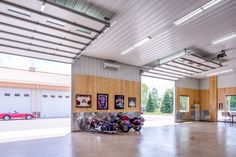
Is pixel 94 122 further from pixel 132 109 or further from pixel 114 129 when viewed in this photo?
pixel 132 109

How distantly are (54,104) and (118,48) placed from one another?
11.5m

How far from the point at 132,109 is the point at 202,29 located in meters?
6.35

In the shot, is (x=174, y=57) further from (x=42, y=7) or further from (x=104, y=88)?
(x=42, y=7)

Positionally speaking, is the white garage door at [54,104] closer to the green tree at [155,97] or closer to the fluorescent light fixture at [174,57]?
the fluorescent light fixture at [174,57]

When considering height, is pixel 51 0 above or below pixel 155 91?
above

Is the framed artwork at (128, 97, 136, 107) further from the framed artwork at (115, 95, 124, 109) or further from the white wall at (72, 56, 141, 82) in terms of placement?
the white wall at (72, 56, 141, 82)

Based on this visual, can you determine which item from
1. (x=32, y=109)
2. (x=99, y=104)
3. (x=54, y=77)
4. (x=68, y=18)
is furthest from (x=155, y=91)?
(x=68, y=18)

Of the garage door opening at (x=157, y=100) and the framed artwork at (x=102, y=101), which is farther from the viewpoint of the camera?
the garage door opening at (x=157, y=100)

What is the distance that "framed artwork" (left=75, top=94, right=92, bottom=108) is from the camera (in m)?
9.86

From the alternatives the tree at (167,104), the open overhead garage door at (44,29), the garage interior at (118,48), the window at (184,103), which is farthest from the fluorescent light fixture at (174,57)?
the tree at (167,104)

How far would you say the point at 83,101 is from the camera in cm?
1007

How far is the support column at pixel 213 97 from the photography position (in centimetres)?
1678

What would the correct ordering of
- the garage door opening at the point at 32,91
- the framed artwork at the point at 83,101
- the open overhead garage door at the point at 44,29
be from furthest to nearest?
1. the garage door opening at the point at 32,91
2. the framed artwork at the point at 83,101
3. the open overhead garage door at the point at 44,29

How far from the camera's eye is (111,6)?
562 cm
